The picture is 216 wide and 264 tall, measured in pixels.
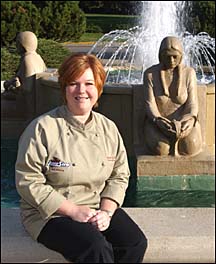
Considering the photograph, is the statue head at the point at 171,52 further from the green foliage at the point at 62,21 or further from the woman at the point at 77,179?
the green foliage at the point at 62,21

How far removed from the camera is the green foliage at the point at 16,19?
957 inches

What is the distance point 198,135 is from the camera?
7.37 metres

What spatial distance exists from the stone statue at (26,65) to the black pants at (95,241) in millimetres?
6304

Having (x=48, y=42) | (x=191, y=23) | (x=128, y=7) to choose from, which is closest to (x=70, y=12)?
(x=191, y=23)

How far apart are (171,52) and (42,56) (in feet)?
33.4

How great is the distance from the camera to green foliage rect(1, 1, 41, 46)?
79.7ft

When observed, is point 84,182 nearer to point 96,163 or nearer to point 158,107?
point 96,163

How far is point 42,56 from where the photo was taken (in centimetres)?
1691

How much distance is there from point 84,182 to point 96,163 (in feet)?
0.34

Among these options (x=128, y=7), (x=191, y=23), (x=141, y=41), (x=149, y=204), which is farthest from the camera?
(x=128, y=7)

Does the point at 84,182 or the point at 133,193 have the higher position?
the point at 84,182

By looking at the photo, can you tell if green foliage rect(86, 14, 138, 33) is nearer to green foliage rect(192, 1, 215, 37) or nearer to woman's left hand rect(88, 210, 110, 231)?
green foliage rect(192, 1, 215, 37)

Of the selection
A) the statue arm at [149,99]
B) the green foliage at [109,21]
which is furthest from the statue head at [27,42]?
the green foliage at [109,21]

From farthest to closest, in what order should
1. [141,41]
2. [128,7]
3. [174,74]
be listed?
1. [128,7]
2. [141,41]
3. [174,74]
